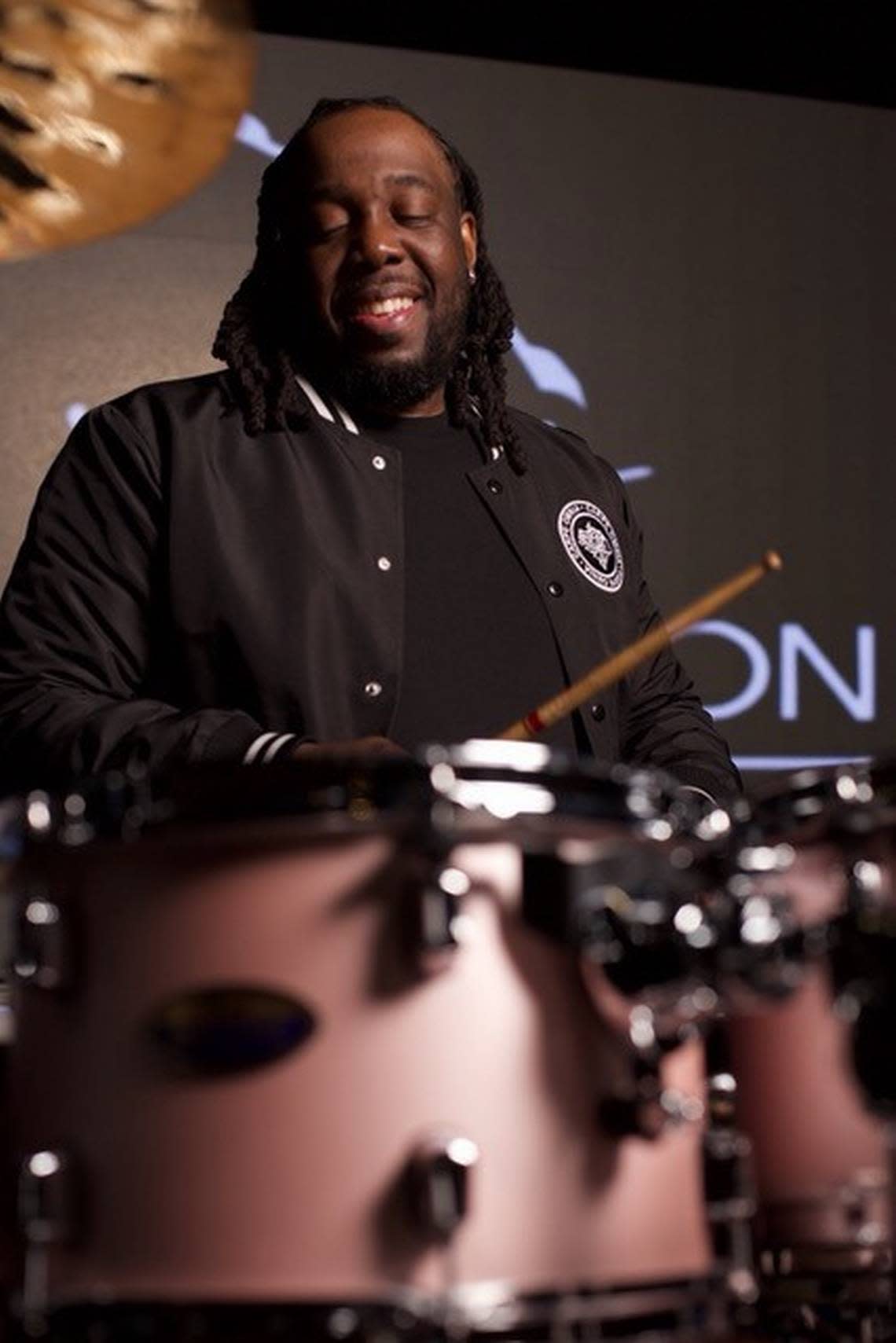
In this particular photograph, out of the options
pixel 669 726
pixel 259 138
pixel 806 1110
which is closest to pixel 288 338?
pixel 669 726

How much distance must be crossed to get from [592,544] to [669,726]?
212 millimetres

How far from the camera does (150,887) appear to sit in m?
1.18

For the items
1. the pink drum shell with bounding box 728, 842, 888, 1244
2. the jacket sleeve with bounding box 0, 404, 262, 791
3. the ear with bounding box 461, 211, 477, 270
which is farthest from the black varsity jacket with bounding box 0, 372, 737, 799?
the pink drum shell with bounding box 728, 842, 888, 1244

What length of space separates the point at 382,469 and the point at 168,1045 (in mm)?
1061

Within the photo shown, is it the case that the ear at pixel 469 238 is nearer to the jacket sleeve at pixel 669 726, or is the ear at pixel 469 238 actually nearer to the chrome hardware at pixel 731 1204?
→ the jacket sleeve at pixel 669 726

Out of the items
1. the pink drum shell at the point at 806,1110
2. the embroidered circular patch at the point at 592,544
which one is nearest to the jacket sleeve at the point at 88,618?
the embroidered circular patch at the point at 592,544

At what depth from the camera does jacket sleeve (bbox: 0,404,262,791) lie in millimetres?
1873

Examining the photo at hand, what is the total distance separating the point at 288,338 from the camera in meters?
2.22

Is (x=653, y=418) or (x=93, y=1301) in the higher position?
(x=653, y=418)

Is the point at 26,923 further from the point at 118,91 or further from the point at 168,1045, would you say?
the point at 118,91

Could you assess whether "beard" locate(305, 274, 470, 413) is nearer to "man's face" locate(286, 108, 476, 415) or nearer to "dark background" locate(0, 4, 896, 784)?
"man's face" locate(286, 108, 476, 415)

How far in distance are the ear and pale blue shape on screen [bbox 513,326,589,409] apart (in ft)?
1.64

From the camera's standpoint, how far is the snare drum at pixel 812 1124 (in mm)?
1319

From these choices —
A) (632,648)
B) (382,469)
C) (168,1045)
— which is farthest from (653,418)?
(168,1045)
